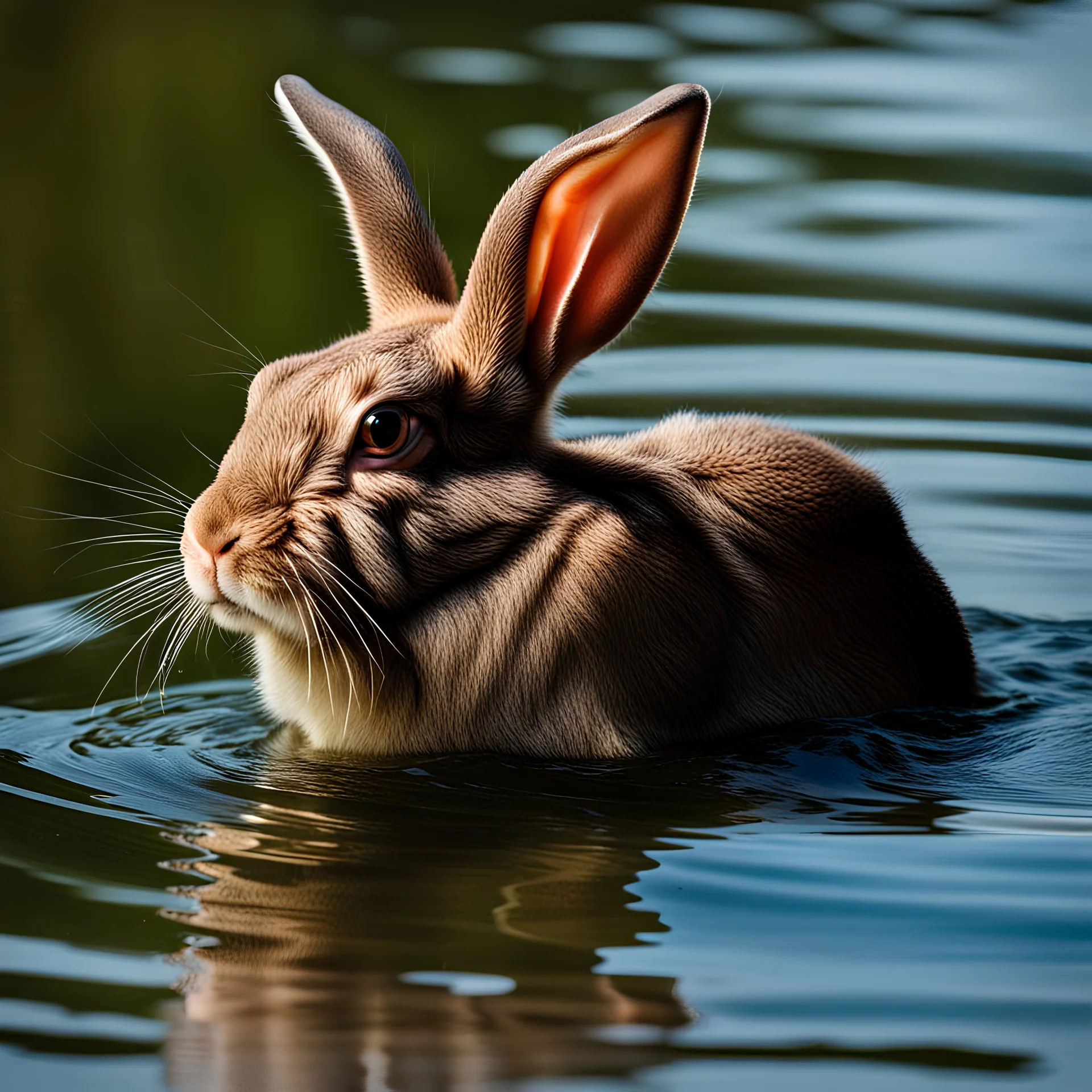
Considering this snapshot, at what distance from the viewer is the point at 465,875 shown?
11.0 feet

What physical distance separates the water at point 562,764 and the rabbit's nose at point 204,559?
40cm

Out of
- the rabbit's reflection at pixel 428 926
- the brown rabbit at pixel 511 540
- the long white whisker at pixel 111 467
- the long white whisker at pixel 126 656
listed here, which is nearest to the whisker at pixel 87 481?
the long white whisker at pixel 111 467

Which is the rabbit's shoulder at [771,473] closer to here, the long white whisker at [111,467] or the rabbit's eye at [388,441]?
the rabbit's eye at [388,441]

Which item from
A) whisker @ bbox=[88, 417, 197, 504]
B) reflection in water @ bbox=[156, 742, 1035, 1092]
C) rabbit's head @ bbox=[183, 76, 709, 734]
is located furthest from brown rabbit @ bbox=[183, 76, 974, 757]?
whisker @ bbox=[88, 417, 197, 504]

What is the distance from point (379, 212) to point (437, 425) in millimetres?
766

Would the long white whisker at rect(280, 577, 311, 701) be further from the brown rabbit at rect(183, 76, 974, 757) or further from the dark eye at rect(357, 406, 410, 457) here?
the dark eye at rect(357, 406, 410, 457)

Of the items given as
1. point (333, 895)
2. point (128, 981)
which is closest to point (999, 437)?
point (333, 895)

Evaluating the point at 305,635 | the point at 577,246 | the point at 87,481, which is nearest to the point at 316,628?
the point at 305,635

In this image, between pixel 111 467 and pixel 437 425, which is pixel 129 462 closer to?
pixel 111 467

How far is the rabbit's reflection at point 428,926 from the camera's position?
8.44 ft

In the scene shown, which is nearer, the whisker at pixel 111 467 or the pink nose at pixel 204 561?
the pink nose at pixel 204 561

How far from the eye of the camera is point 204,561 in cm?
394

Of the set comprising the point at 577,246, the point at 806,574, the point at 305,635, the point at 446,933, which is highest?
the point at 577,246

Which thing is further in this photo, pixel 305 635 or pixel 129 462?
pixel 129 462
